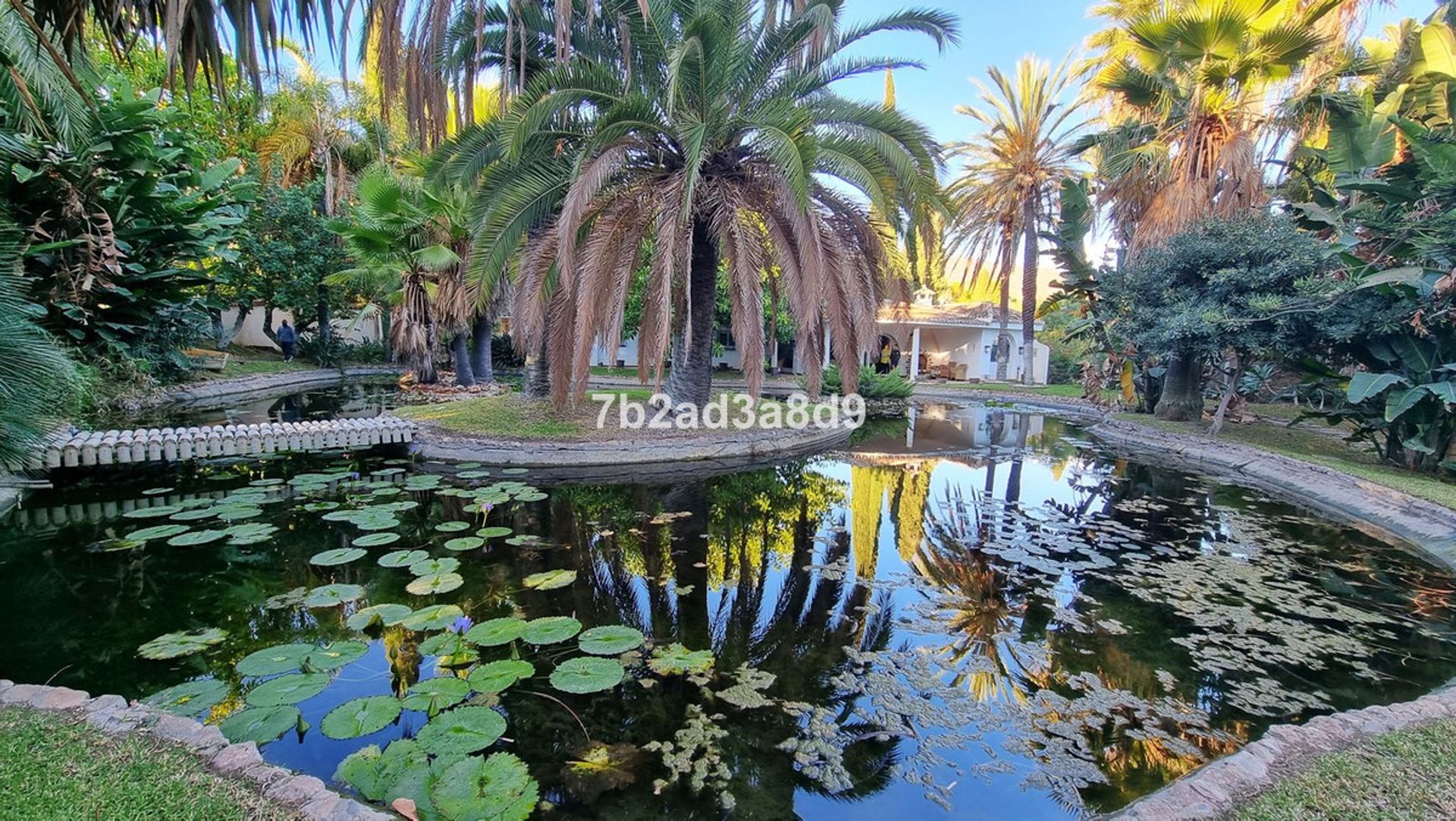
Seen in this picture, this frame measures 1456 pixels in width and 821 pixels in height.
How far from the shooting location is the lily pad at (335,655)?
338 centimetres

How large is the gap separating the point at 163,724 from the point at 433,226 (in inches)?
536

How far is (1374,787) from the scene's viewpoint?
2.34 meters

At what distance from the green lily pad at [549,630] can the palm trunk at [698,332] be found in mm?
6240

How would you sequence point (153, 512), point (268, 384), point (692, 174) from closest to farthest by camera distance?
1. point (153, 512)
2. point (692, 174)
3. point (268, 384)

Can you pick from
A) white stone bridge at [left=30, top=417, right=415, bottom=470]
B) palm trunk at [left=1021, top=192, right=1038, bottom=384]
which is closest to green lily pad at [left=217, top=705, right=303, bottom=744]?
white stone bridge at [left=30, top=417, right=415, bottom=470]

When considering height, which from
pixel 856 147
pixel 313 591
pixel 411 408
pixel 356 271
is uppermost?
pixel 856 147

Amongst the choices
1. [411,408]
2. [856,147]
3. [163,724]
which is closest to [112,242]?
[411,408]

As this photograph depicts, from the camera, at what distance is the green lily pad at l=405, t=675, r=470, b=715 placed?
3.01 meters

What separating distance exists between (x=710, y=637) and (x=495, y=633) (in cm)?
136

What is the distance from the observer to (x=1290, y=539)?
641 centimetres

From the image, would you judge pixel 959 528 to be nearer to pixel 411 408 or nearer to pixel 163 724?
pixel 163 724

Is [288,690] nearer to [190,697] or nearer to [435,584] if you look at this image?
[190,697]

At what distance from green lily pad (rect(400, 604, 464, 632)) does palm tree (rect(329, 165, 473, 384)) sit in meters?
10.8

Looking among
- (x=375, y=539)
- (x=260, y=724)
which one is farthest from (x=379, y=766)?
(x=375, y=539)
